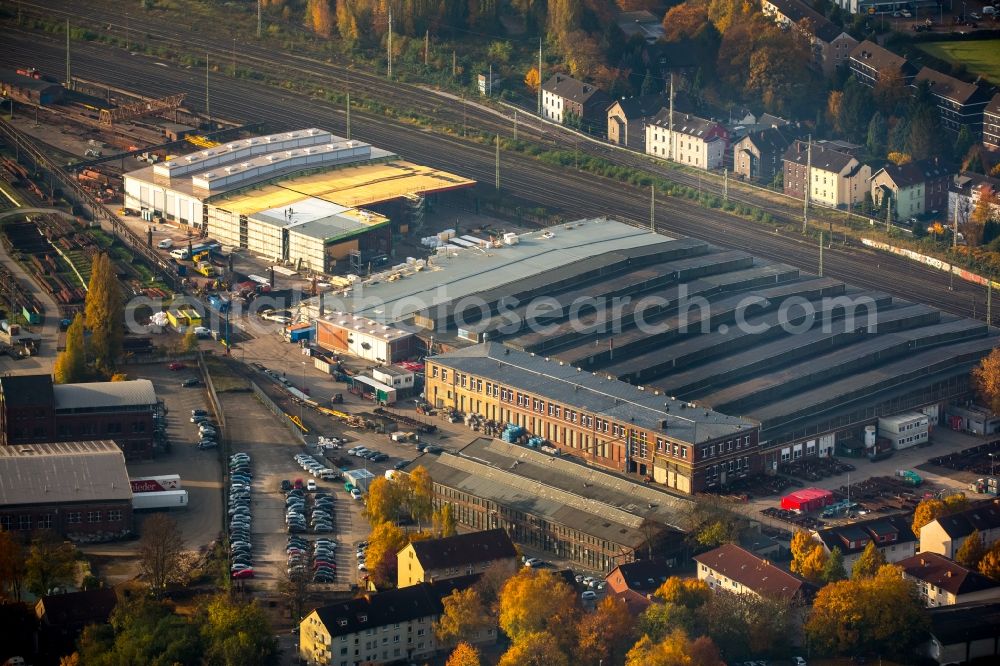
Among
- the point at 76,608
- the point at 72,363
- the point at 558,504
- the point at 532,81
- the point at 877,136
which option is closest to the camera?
the point at 76,608

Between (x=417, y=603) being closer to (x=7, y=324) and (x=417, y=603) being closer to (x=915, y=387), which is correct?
(x=915, y=387)

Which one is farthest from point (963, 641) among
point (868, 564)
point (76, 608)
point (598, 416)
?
point (76, 608)

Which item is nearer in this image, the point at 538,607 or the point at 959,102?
the point at 538,607

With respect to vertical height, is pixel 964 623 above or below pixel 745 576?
below

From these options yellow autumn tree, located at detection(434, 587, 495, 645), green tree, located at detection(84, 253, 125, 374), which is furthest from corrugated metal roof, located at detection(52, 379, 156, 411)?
yellow autumn tree, located at detection(434, 587, 495, 645)

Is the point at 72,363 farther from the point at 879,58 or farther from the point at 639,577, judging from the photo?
the point at 879,58
